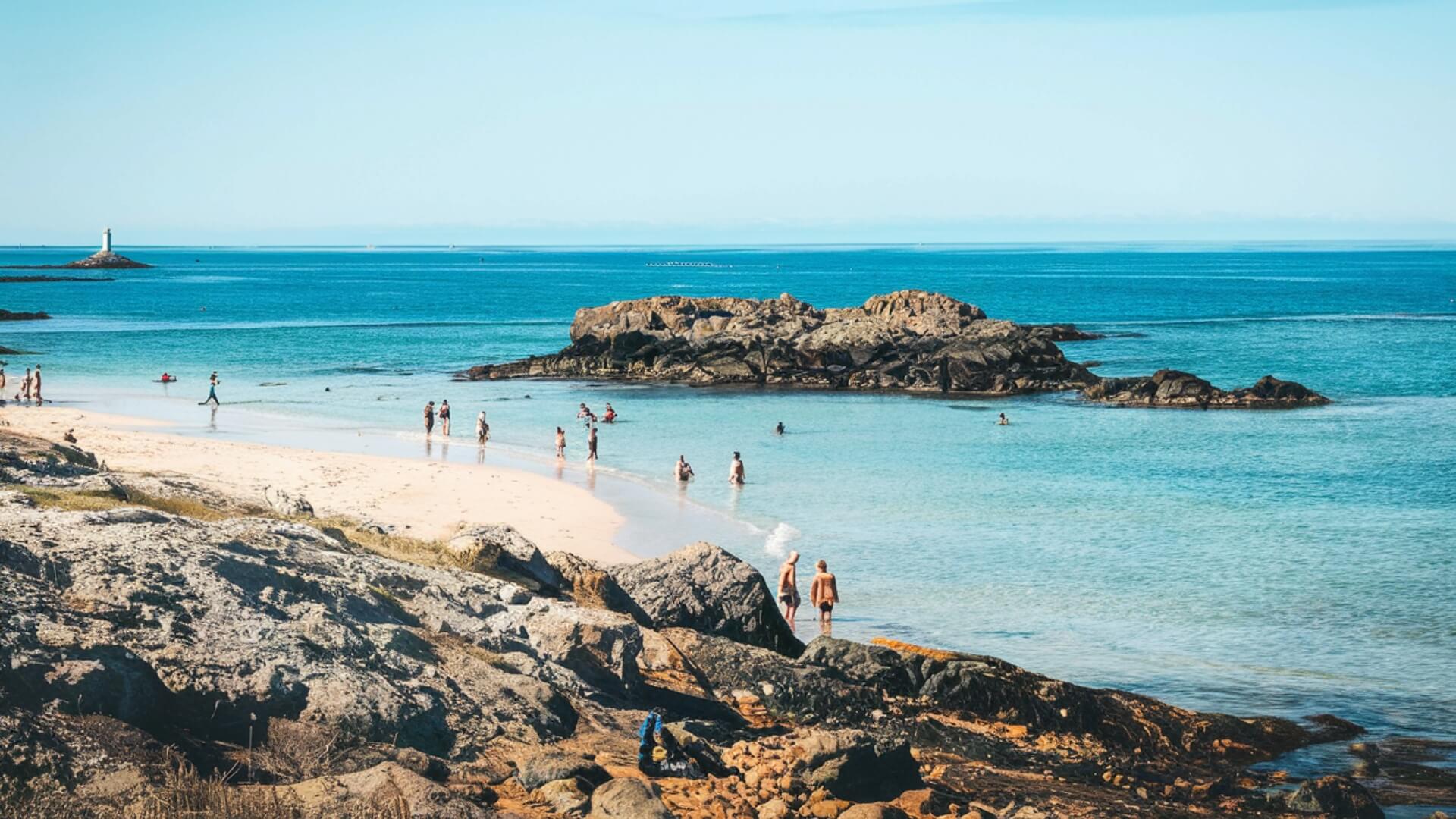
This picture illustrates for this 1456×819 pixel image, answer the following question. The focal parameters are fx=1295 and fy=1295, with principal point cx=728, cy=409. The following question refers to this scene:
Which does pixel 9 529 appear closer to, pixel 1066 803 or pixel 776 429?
pixel 1066 803

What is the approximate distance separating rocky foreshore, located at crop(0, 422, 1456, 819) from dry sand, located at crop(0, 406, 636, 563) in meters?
5.69

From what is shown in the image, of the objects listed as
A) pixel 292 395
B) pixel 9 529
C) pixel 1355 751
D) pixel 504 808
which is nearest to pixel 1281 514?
pixel 1355 751

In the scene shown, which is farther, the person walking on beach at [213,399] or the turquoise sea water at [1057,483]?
the person walking on beach at [213,399]

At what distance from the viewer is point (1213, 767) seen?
44.9ft

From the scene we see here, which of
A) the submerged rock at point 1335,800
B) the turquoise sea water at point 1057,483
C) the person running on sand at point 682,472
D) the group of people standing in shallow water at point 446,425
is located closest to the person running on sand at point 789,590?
the turquoise sea water at point 1057,483

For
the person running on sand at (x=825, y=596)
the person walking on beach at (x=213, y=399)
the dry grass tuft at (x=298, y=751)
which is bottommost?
the person walking on beach at (x=213, y=399)

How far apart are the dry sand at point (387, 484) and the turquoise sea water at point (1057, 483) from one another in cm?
136

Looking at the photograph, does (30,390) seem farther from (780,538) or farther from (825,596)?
(825,596)

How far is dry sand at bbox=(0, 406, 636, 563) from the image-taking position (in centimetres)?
2552

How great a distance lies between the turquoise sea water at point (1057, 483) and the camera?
19.2 m

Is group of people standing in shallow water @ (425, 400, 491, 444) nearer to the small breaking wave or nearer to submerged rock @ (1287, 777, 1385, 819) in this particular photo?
the small breaking wave

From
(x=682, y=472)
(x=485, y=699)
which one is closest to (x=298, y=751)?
(x=485, y=699)

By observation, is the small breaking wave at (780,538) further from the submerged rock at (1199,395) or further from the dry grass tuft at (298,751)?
the submerged rock at (1199,395)

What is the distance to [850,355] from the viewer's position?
200ft
